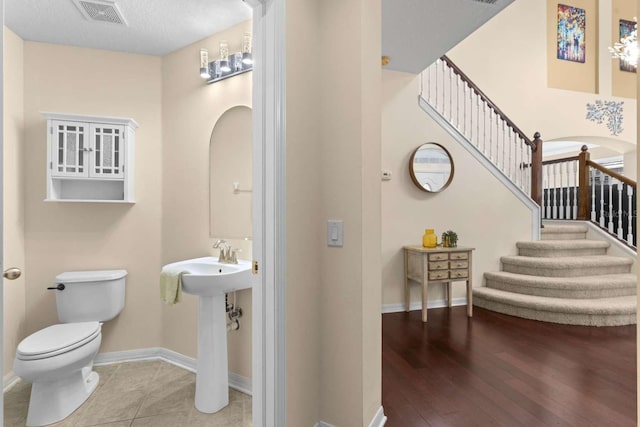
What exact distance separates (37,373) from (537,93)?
25.0 feet

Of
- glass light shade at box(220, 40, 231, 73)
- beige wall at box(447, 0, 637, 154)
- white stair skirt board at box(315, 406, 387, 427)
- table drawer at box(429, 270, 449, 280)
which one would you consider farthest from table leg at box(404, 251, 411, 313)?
beige wall at box(447, 0, 637, 154)

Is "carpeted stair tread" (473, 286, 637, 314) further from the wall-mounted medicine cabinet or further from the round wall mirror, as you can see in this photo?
the wall-mounted medicine cabinet

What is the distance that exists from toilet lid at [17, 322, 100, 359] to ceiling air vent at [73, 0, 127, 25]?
215 centimetres

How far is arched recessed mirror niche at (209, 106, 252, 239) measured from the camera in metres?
2.43

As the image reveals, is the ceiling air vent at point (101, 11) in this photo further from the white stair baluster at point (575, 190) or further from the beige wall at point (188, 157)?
the white stair baluster at point (575, 190)

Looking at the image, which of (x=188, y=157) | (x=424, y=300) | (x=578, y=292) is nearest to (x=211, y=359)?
(x=188, y=157)

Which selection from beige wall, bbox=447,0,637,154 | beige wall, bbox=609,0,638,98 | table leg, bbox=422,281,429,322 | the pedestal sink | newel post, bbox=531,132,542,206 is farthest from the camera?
beige wall, bbox=609,0,638,98

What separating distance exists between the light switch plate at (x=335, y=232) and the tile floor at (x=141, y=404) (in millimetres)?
1286

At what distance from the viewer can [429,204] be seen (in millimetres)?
4020

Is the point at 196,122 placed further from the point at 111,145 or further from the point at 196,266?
the point at 196,266

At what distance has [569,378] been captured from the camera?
2.23 m

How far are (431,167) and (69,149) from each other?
12.1ft

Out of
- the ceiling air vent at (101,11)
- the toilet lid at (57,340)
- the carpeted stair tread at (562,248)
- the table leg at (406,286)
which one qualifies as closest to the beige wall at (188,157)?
the ceiling air vent at (101,11)

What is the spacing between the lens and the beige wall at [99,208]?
2531mm
